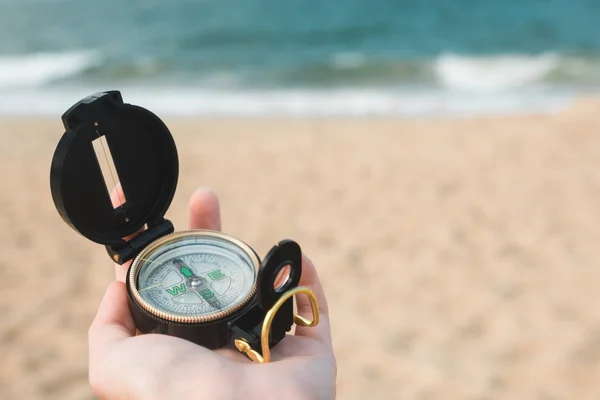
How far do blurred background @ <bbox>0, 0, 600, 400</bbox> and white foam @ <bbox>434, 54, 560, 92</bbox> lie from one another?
1.5 inches

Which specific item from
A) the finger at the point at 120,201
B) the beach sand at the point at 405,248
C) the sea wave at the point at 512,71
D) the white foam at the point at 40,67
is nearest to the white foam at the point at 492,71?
the sea wave at the point at 512,71

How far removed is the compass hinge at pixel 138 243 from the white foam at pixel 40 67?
7405 millimetres

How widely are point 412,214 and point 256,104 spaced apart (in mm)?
3952

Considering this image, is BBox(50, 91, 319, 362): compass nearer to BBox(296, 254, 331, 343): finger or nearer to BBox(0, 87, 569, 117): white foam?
BBox(296, 254, 331, 343): finger

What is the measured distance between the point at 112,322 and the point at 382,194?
9.71 feet

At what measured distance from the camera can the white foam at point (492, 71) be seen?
8.02 metres

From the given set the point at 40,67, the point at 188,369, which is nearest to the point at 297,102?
the point at 40,67

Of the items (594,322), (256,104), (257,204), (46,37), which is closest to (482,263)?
(594,322)

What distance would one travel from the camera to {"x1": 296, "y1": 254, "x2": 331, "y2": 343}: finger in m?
1.64

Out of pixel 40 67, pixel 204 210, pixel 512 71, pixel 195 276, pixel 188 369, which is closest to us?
pixel 188 369

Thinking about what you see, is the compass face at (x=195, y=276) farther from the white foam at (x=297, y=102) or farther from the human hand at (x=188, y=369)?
the white foam at (x=297, y=102)

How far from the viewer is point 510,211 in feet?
13.1

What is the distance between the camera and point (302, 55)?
9.18 metres

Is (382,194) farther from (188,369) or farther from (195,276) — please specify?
(188,369)
